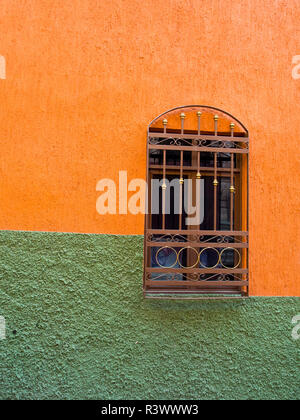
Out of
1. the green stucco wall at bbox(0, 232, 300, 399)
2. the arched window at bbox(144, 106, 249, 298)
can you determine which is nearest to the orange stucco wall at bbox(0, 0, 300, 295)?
the arched window at bbox(144, 106, 249, 298)

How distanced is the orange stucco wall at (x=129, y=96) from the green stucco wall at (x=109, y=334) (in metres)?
0.26

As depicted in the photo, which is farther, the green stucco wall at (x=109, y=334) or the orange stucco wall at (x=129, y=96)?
the orange stucco wall at (x=129, y=96)

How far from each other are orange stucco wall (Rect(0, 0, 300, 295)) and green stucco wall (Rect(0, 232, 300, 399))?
0.84ft

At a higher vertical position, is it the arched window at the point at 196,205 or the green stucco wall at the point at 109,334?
the arched window at the point at 196,205

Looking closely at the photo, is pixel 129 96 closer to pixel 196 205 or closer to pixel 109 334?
pixel 196 205

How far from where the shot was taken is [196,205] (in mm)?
3080

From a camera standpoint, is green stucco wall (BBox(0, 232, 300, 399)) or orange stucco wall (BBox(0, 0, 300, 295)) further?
orange stucco wall (BBox(0, 0, 300, 295))

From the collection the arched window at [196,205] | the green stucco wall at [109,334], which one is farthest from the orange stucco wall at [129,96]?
the green stucco wall at [109,334]

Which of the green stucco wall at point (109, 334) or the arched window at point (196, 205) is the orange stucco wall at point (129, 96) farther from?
the green stucco wall at point (109, 334)

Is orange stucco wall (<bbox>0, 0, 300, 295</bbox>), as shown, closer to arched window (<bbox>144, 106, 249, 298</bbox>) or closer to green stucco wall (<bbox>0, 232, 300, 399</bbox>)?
arched window (<bbox>144, 106, 249, 298</bbox>)

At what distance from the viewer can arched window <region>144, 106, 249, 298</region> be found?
2913 mm

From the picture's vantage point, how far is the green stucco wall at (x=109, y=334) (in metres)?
2.82

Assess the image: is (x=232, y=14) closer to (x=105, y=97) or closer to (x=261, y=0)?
(x=261, y=0)

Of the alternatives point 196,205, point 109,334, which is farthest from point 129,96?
point 109,334
